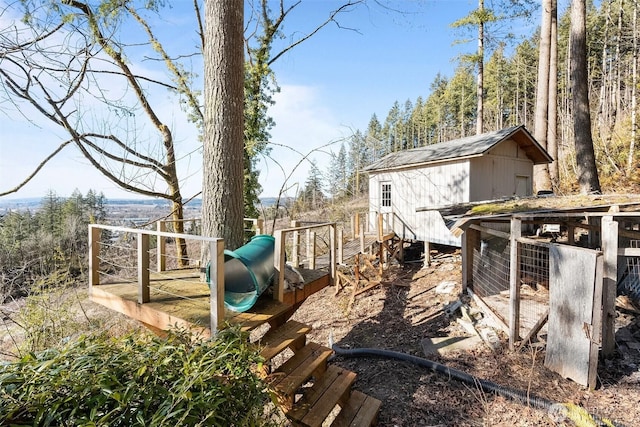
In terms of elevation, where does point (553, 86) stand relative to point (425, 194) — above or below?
above

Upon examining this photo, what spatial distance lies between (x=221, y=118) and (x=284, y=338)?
2.74m

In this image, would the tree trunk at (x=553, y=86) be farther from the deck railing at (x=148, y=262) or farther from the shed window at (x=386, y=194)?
the deck railing at (x=148, y=262)

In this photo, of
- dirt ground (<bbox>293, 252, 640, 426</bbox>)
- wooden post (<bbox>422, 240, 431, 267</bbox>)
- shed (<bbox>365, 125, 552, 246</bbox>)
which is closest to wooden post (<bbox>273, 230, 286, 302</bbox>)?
dirt ground (<bbox>293, 252, 640, 426</bbox>)

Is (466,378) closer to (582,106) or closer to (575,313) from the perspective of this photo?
(575,313)

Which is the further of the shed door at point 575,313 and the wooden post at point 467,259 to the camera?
the wooden post at point 467,259

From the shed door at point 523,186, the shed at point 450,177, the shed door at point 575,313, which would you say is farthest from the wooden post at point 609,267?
the shed door at point 523,186

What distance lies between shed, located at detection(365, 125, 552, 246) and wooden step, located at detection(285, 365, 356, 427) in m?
6.32

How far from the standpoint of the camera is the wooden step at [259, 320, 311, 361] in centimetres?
273

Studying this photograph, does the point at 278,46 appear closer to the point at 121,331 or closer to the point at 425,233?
the point at 425,233

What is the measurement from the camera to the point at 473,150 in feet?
28.2

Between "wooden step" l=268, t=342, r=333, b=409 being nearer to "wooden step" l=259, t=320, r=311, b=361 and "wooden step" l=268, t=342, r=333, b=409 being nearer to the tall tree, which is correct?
"wooden step" l=259, t=320, r=311, b=361

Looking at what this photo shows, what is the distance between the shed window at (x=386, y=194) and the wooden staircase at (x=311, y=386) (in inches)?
351

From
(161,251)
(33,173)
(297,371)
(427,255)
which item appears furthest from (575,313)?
(33,173)

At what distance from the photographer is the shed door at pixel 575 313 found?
321 cm
